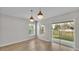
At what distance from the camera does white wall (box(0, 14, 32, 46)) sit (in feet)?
6.62

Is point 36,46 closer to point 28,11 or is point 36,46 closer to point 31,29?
point 31,29

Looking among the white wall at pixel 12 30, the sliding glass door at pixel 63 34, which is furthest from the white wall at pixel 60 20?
the white wall at pixel 12 30

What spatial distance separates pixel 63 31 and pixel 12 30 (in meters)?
1.06

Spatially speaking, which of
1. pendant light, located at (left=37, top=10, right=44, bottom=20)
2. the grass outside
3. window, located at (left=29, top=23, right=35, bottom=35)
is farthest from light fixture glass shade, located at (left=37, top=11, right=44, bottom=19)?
the grass outside

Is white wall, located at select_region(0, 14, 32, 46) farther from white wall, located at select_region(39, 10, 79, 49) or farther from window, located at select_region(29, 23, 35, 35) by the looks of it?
white wall, located at select_region(39, 10, 79, 49)

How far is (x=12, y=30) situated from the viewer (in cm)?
209

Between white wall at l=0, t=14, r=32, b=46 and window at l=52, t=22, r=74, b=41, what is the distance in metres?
0.57

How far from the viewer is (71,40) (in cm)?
203

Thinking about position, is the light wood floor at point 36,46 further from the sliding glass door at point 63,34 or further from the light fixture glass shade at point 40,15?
the light fixture glass shade at point 40,15

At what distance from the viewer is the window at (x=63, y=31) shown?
2034 millimetres

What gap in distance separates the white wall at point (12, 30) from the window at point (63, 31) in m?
0.57
